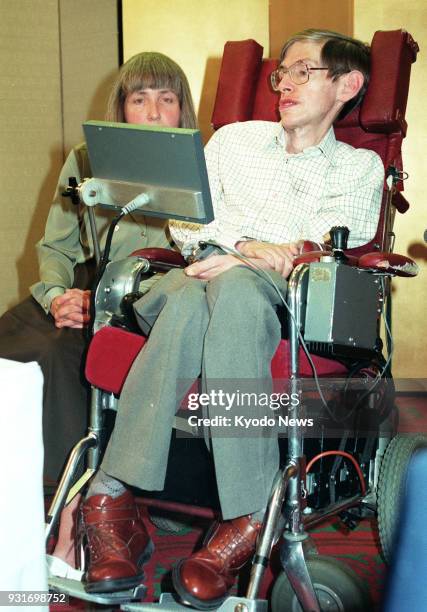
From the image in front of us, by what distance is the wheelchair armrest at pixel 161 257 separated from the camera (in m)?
1.89

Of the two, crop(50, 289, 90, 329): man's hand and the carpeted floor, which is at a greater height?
crop(50, 289, 90, 329): man's hand

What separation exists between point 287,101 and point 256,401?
103 cm

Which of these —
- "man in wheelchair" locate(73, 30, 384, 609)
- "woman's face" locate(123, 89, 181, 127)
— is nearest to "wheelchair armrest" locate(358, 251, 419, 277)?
"man in wheelchair" locate(73, 30, 384, 609)

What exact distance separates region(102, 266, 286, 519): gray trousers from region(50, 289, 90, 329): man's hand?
21.3 inches

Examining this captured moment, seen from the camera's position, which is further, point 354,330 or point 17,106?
point 17,106

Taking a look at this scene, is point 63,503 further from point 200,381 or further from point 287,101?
point 287,101

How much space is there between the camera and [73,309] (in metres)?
2.12

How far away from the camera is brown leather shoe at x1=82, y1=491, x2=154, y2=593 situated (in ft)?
4.97

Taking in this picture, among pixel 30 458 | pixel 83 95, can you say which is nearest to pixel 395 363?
pixel 83 95

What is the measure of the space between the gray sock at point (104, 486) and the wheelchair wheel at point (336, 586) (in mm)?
360

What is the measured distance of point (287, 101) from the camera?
2.25 meters
